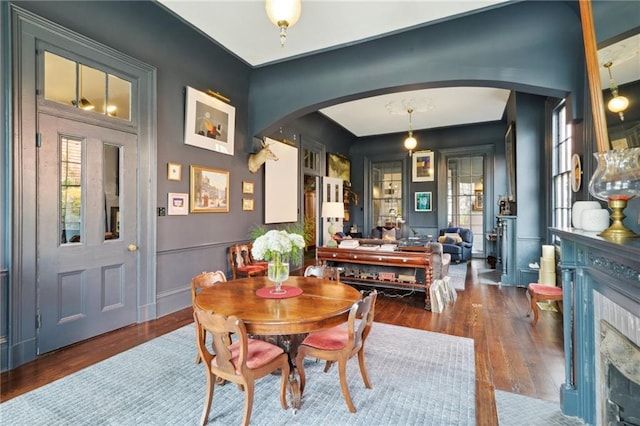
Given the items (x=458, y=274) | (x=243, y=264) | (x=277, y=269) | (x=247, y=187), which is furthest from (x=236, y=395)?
(x=458, y=274)

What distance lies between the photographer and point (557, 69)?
10.9 ft

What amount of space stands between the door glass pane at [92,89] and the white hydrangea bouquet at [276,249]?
8.09ft

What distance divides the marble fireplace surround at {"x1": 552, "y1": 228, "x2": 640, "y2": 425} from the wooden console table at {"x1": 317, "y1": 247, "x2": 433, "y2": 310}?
2087 mm

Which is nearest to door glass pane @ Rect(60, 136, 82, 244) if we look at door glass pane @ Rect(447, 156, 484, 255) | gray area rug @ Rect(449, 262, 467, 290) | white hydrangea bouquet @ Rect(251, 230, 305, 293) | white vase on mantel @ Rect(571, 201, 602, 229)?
white hydrangea bouquet @ Rect(251, 230, 305, 293)

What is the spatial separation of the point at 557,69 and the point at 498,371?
10.7 feet

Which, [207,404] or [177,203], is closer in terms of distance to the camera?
[207,404]

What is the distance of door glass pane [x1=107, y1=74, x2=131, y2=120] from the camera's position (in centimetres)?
327

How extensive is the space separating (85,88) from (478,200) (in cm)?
875

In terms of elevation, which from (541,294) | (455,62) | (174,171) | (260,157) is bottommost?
(541,294)

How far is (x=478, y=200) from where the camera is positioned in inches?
330

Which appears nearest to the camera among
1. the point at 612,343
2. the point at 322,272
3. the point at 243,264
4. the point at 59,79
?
the point at 612,343

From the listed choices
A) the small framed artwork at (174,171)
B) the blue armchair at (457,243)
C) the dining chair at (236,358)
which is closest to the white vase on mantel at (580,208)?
the dining chair at (236,358)

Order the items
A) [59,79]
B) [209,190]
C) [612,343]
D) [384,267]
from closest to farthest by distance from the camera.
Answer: [612,343] < [59,79] < [209,190] < [384,267]

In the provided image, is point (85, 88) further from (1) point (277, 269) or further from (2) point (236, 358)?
(2) point (236, 358)
